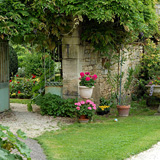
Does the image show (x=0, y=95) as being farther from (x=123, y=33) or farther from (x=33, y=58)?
(x=33, y=58)

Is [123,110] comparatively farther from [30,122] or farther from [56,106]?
[30,122]

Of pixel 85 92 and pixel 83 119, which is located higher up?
pixel 85 92

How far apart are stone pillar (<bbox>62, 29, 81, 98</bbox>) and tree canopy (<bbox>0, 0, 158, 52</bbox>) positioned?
0.69ft

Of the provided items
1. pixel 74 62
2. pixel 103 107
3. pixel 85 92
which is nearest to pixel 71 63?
pixel 74 62

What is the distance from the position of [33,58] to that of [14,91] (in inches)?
124

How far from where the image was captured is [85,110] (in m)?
7.68

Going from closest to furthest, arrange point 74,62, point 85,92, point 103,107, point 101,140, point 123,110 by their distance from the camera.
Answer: point 101,140, point 85,92, point 74,62, point 103,107, point 123,110

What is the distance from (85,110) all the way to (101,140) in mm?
1789

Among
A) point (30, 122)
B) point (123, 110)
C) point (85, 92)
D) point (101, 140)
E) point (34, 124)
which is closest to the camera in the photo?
point (101, 140)

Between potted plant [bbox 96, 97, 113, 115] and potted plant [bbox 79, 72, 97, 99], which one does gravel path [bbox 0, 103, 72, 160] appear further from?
potted plant [bbox 96, 97, 113, 115]

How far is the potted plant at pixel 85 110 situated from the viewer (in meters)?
7.66

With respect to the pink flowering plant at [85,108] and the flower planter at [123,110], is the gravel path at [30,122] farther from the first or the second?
the flower planter at [123,110]

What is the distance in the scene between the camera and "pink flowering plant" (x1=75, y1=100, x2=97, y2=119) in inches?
302

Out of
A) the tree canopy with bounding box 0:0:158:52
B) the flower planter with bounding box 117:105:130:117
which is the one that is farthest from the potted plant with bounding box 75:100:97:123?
the tree canopy with bounding box 0:0:158:52
